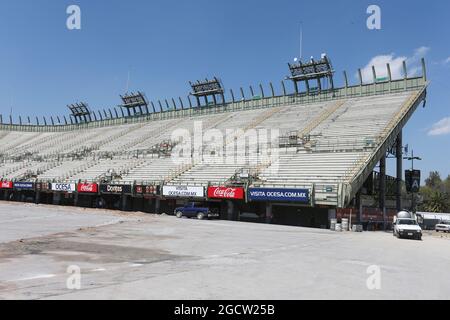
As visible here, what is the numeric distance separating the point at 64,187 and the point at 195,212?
21.4m

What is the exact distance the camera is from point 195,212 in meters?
38.7

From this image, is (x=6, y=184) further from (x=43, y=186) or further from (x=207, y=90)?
(x=207, y=90)

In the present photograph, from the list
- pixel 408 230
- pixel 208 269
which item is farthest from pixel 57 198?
pixel 208 269

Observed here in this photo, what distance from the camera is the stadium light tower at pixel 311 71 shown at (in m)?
59.1

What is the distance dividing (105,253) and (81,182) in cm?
3828

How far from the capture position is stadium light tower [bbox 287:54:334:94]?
59.1 metres

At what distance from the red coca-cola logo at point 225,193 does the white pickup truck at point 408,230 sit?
13.5 m

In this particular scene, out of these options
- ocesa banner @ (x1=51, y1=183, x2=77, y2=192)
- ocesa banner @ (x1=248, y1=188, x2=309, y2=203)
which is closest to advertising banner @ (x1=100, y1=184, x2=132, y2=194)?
ocesa banner @ (x1=51, y1=183, x2=77, y2=192)

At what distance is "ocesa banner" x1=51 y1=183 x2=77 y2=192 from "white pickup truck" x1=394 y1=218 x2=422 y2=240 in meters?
36.6

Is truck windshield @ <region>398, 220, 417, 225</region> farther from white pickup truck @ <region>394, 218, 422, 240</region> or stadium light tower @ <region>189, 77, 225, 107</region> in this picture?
stadium light tower @ <region>189, 77, 225, 107</region>

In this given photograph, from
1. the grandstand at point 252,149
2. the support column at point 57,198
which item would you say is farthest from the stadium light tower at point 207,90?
the support column at point 57,198
